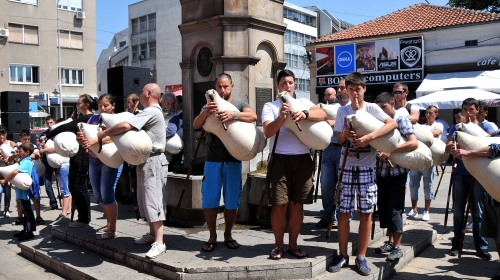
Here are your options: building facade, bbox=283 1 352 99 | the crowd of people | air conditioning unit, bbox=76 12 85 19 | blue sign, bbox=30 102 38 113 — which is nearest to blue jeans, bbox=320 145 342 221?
the crowd of people

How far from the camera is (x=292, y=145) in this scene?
15.2 ft

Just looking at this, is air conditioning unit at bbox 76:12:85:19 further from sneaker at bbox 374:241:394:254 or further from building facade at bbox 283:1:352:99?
sneaker at bbox 374:241:394:254

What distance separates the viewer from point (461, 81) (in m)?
19.3

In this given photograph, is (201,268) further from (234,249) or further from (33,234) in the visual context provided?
(33,234)

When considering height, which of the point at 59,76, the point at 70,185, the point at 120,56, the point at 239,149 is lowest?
the point at 70,185

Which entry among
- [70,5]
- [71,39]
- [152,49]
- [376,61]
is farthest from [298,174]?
[152,49]

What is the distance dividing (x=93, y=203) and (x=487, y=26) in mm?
18136

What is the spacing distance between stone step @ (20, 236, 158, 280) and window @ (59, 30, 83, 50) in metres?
33.5

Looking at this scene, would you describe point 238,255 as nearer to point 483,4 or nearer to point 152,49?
point 483,4

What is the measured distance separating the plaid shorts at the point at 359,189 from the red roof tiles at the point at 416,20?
60.5 feet

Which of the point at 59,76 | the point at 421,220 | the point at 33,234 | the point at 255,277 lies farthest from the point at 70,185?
the point at 59,76

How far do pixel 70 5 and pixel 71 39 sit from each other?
278 cm

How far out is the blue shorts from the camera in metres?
4.96

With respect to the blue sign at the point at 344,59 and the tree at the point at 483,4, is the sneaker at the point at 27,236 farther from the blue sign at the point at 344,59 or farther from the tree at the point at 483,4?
the tree at the point at 483,4
